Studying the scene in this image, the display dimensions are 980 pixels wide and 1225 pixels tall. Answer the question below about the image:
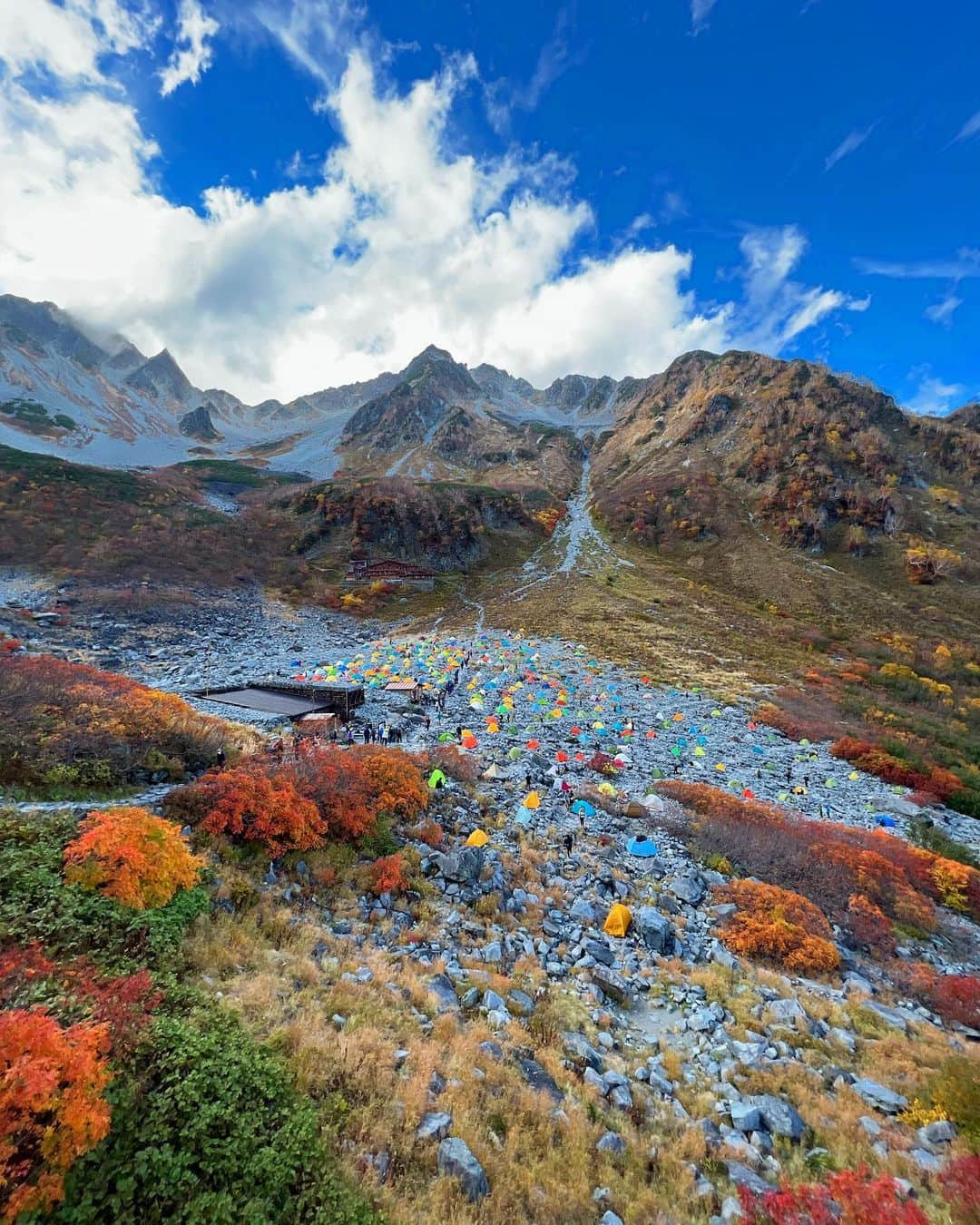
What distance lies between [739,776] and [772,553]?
64.7 metres

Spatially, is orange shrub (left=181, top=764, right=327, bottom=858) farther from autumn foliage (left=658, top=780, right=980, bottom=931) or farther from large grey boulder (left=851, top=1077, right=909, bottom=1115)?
autumn foliage (left=658, top=780, right=980, bottom=931)

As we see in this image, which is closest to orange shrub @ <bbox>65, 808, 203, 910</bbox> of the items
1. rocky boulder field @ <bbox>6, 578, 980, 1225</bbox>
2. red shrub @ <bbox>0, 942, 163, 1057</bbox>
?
rocky boulder field @ <bbox>6, 578, 980, 1225</bbox>

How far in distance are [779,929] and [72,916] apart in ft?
47.5

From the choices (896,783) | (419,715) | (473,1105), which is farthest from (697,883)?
(896,783)

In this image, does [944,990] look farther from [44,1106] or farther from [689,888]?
[44,1106]

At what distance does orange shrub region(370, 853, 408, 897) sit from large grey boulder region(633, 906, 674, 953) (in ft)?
18.7

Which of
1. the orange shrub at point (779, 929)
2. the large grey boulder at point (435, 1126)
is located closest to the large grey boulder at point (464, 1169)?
the large grey boulder at point (435, 1126)

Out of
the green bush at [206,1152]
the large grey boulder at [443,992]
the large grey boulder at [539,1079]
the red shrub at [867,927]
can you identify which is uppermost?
the green bush at [206,1152]

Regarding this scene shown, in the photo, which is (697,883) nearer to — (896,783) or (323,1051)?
(323,1051)

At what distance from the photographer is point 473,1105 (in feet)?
21.8

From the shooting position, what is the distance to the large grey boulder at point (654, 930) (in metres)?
11.5

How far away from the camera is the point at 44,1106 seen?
475cm

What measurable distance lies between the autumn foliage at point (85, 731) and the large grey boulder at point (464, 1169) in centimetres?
1161

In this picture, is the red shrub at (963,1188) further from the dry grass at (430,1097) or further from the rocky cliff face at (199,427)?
the rocky cliff face at (199,427)
